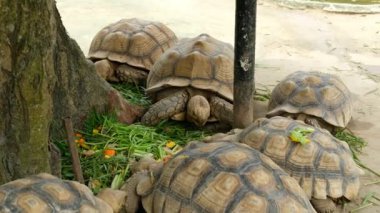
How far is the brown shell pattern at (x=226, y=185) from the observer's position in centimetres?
287

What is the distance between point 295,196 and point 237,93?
144cm

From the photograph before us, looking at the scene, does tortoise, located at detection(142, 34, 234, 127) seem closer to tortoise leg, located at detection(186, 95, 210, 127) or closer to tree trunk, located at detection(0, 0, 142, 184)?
tortoise leg, located at detection(186, 95, 210, 127)

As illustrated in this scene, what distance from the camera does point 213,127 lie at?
469cm

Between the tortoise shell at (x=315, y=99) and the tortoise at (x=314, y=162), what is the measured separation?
33.3 inches

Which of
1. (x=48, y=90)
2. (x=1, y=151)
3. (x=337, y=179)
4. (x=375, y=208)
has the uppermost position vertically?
(x=48, y=90)

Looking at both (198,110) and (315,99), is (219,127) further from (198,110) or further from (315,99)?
(315,99)

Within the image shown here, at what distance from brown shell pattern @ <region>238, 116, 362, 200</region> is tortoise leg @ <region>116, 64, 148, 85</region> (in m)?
2.07

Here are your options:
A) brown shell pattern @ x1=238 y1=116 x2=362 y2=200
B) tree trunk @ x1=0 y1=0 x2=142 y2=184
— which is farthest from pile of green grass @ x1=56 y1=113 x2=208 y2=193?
brown shell pattern @ x1=238 y1=116 x2=362 y2=200

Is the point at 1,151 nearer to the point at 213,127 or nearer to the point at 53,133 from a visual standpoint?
the point at 53,133

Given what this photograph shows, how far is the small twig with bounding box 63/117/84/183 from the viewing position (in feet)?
10.9

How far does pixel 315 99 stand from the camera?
14.6ft

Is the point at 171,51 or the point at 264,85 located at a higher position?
the point at 171,51

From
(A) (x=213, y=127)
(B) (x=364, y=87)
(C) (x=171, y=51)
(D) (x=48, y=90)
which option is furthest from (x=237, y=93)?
(B) (x=364, y=87)

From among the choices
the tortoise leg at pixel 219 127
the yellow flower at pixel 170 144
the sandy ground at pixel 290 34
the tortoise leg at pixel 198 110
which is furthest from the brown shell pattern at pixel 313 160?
the tortoise leg at pixel 219 127
